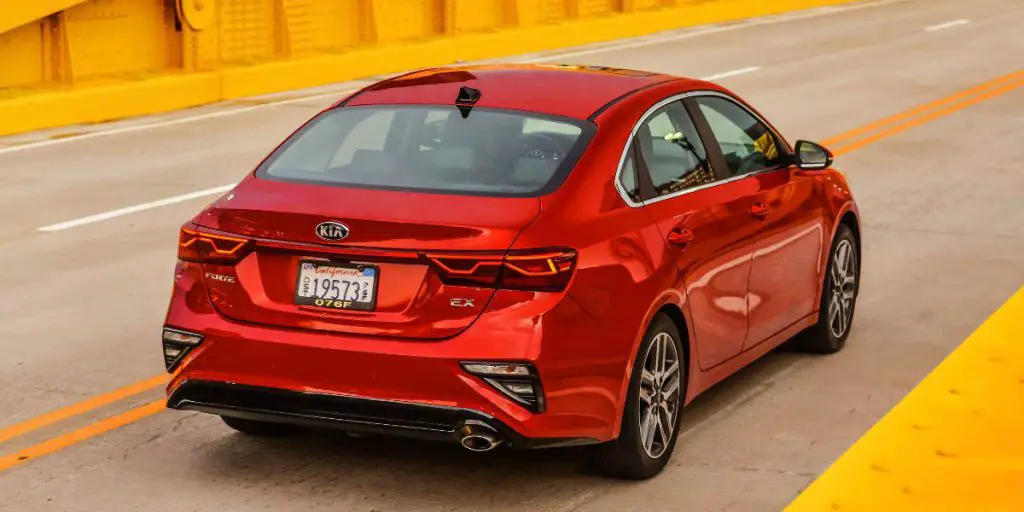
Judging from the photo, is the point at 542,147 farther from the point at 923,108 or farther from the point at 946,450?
the point at 923,108

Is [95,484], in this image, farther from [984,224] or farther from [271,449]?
[984,224]

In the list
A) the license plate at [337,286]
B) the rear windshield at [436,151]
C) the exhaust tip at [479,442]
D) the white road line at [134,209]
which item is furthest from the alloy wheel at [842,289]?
the white road line at [134,209]

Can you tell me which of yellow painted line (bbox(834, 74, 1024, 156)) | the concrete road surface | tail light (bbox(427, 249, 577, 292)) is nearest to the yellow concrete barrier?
the concrete road surface

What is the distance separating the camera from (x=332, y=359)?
6.32 metres

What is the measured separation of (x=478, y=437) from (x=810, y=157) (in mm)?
2888

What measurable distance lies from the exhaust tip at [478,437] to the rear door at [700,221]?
1182 mm

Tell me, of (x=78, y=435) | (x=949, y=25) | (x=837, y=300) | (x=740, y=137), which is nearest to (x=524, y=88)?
(x=740, y=137)

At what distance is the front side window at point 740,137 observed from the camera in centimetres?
806

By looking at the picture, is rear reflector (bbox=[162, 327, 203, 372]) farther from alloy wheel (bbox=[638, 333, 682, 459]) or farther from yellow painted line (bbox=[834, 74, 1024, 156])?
yellow painted line (bbox=[834, 74, 1024, 156])

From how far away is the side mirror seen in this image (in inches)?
334

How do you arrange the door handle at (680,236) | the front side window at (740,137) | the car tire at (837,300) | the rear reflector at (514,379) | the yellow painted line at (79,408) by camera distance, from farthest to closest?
the car tire at (837,300), the front side window at (740,137), the yellow painted line at (79,408), the door handle at (680,236), the rear reflector at (514,379)

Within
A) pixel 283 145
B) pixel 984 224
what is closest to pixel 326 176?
pixel 283 145

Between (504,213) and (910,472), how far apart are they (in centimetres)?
204

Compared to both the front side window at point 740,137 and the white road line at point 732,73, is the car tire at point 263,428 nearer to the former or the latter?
the front side window at point 740,137
